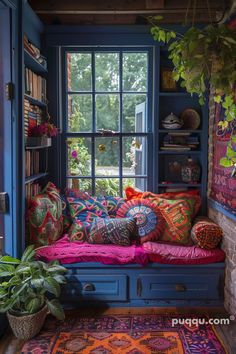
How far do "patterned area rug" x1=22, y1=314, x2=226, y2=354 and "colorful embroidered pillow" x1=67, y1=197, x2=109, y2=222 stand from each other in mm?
929

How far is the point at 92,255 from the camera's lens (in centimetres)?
311

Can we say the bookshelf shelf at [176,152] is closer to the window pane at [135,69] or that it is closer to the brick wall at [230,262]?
the window pane at [135,69]

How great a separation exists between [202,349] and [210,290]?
695 mm

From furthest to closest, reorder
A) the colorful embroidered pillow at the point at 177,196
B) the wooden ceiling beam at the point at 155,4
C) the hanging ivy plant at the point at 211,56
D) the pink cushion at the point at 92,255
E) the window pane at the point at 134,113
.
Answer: the window pane at the point at 134,113 < the colorful embroidered pillow at the point at 177,196 < the wooden ceiling beam at the point at 155,4 < the pink cushion at the point at 92,255 < the hanging ivy plant at the point at 211,56

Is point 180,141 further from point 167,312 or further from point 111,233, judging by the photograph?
point 167,312

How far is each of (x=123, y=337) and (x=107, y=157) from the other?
186 centimetres

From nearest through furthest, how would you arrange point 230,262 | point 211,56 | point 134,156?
1. point 211,56
2. point 230,262
3. point 134,156

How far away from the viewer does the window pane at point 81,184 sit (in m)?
3.97

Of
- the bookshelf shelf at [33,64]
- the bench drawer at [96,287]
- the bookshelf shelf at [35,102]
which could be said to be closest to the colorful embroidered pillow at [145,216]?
the bench drawer at [96,287]

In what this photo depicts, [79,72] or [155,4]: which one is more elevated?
[155,4]

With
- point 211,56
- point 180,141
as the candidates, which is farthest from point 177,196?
point 211,56

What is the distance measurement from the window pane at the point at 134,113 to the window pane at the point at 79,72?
0.42m

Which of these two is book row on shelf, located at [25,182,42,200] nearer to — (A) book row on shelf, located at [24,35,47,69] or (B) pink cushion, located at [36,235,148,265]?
(B) pink cushion, located at [36,235,148,265]

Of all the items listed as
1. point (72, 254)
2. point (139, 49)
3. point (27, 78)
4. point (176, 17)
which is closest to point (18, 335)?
point (72, 254)
